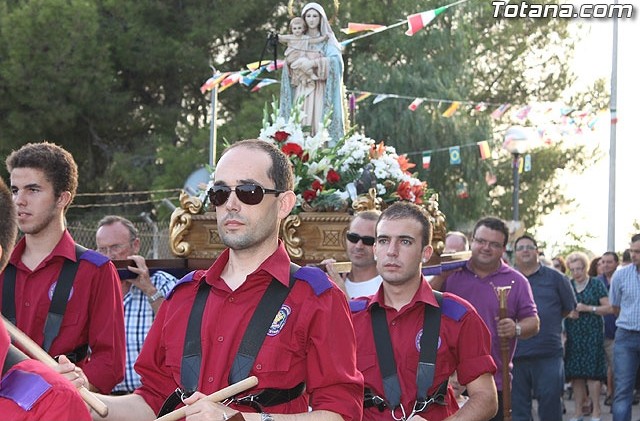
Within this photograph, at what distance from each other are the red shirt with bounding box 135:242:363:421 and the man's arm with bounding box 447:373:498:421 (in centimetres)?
149

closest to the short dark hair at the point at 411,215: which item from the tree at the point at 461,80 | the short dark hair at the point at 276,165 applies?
the short dark hair at the point at 276,165

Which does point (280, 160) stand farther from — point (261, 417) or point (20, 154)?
point (20, 154)

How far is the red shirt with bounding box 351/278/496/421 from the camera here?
17.5 ft

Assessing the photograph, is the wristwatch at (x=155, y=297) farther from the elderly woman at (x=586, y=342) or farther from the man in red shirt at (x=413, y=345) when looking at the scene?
the elderly woman at (x=586, y=342)

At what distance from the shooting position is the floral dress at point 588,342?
45.9 feet

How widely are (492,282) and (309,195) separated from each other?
60.3 inches

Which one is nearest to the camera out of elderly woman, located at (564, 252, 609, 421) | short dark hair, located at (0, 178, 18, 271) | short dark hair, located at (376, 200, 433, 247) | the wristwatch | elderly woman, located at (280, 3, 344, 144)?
short dark hair, located at (0, 178, 18, 271)

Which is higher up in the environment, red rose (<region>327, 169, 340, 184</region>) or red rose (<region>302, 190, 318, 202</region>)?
red rose (<region>327, 169, 340, 184</region>)

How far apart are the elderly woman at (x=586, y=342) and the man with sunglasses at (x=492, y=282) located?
4980 mm

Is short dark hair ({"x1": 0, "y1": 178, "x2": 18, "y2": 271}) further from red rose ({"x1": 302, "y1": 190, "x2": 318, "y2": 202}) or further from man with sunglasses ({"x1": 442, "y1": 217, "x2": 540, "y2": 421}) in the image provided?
man with sunglasses ({"x1": 442, "y1": 217, "x2": 540, "y2": 421})

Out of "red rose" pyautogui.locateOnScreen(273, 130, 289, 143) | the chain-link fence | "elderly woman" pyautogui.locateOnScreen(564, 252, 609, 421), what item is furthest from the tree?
"red rose" pyautogui.locateOnScreen(273, 130, 289, 143)

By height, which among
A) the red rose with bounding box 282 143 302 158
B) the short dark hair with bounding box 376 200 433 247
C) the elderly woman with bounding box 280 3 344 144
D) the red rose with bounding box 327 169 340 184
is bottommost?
the short dark hair with bounding box 376 200 433 247

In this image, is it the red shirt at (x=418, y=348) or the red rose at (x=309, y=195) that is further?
the red rose at (x=309, y=195)

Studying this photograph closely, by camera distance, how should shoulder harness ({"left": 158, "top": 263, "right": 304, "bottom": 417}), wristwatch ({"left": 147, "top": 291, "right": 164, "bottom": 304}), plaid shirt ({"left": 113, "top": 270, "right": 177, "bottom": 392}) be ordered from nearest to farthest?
shoulder harness ({"left": 158, "top": 263, "right": 304, "bottom": 417}), wristwatch ({"left": 147, "top": 291, "right": 164, "bottom": 304}), plaid shirt ({"left": 113, "top": 270, "right": 177, "bottom": 392})
